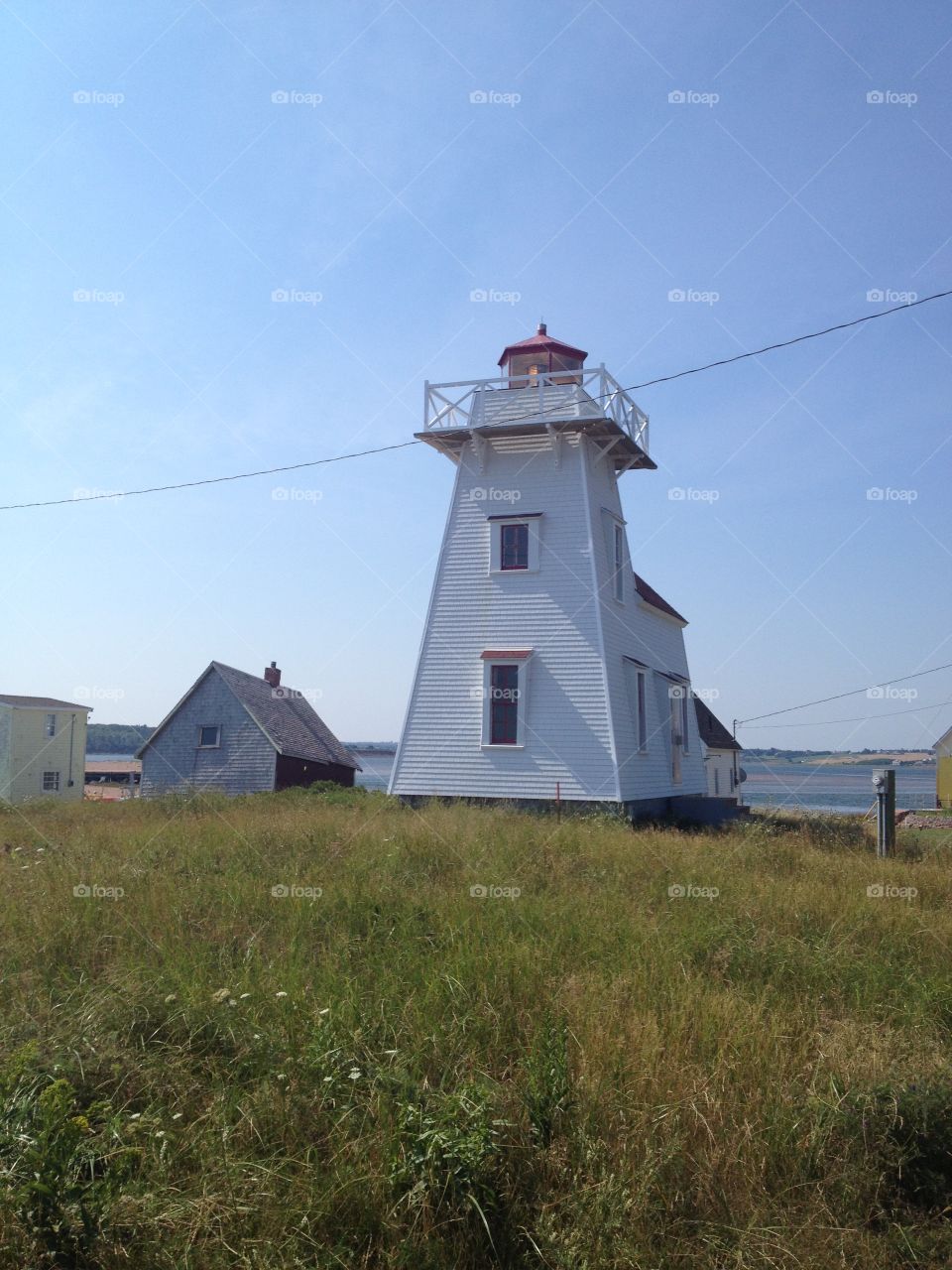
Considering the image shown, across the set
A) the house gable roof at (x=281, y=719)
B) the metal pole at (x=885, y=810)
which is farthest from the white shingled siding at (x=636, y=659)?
the house gable roof at (x=281, y=719)

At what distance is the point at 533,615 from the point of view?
19.9 meters

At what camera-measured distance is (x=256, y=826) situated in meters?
13.4

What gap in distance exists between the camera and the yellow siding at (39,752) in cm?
4509

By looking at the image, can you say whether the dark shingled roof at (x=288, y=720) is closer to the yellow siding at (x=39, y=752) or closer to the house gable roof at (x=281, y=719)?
the house gable roof at (x=281, y=719)

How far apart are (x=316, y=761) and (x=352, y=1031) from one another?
1338 inches

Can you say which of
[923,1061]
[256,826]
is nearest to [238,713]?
[256,826]

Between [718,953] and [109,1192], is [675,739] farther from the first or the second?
[109,1192]

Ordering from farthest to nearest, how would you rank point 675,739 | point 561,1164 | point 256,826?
point 675,739
point 256,826
point 561,1164
